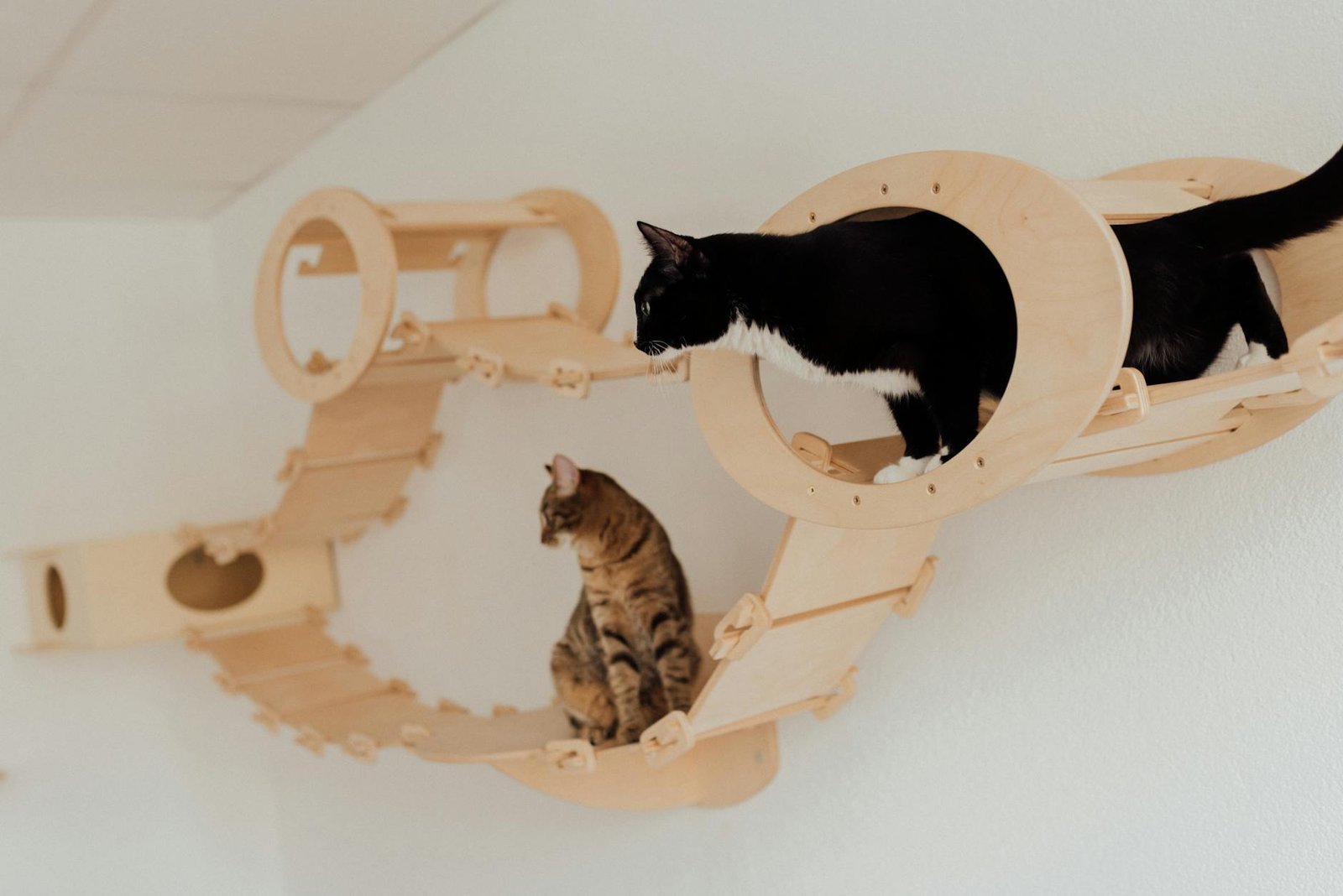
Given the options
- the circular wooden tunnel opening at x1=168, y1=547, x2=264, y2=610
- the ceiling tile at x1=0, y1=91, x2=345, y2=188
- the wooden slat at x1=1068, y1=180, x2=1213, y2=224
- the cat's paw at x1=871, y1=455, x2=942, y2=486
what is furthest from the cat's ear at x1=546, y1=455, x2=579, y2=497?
the circular wooden tunnel opening at x1=168, y1=547, x2=264, y2=610

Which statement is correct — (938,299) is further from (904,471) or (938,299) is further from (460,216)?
(460,216)

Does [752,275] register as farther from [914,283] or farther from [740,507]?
[740,507]

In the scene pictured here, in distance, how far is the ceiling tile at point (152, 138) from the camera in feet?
6.41

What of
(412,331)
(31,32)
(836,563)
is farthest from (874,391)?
(31,32)

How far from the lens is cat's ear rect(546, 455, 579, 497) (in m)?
1.35

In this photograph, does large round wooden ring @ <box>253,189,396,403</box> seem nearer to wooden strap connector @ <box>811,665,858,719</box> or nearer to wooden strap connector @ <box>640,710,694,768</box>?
wooden strap connector @ <box>640,710,694,768</box>

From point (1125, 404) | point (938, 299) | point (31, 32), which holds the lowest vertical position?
point (1125, 404)

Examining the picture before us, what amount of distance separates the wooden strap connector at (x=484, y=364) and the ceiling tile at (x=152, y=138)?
36.1 inches

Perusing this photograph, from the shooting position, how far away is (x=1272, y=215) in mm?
817

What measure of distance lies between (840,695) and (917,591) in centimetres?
19

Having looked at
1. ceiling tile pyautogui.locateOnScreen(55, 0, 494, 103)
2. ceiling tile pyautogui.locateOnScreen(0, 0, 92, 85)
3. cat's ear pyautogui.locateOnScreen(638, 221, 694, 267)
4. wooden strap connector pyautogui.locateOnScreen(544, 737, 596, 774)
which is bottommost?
wooden strap connector pyautogui.locateOnScreen(544, 737, 596, 774)

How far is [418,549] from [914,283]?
1.53 m

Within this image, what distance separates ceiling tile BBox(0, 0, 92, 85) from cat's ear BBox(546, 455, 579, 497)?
0.89m

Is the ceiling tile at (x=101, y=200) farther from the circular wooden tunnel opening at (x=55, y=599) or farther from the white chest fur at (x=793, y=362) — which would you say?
the white chest fur at (x=793, y=362)
